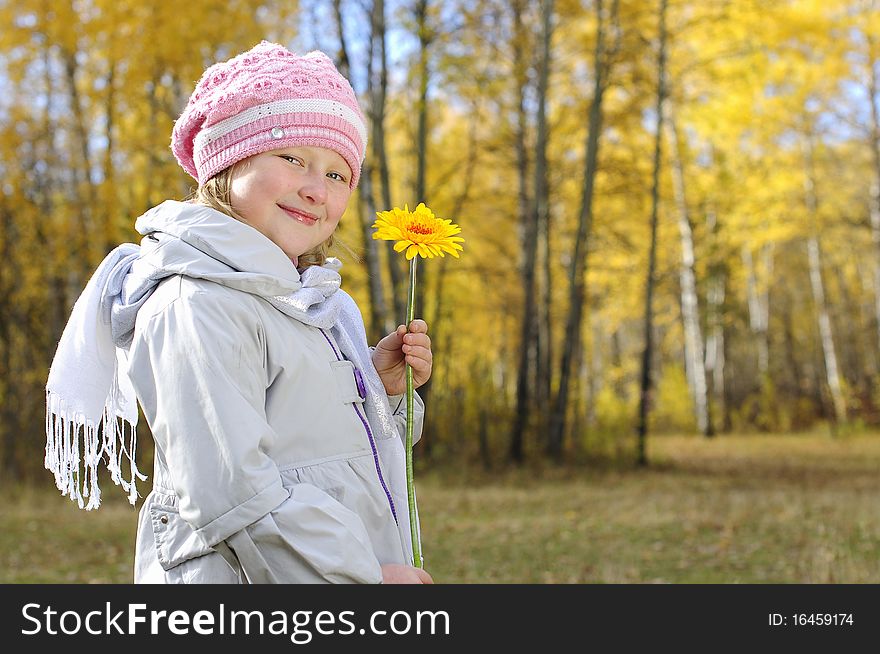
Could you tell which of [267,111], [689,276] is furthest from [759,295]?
[267,111]

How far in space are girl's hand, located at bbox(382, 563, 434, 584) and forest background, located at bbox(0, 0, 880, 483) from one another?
4864 mm

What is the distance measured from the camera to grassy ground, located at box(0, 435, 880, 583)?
5.72 metres

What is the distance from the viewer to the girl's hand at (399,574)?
1426 millimetres

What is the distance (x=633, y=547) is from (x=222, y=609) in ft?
18.0

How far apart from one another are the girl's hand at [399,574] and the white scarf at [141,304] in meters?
0.15

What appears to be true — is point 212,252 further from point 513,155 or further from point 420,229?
point 513,155

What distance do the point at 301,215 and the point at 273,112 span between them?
175mm

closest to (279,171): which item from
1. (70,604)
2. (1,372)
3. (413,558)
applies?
(413,558)

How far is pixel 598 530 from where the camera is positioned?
7199 mm

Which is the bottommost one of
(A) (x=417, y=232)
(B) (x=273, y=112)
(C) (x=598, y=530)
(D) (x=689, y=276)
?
(C) (x=598, y=530)

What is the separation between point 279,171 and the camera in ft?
5.16

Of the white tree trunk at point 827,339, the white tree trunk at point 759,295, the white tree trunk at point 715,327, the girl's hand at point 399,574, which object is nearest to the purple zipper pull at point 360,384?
the girl's hand at point 399,574

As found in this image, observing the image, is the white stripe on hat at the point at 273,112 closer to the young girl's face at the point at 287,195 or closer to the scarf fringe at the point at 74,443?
the young girl's face at the point at 287,195

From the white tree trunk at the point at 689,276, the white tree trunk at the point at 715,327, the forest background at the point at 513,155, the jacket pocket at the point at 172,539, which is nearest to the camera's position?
the jacket pocket at the point at 172,539
